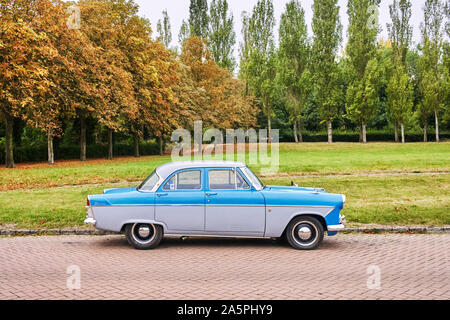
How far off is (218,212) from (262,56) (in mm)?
46939

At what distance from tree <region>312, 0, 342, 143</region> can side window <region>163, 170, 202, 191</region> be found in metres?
47.8

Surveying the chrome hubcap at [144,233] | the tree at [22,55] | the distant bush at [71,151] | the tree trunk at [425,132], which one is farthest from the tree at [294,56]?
the chrome hubcap at [144,233]

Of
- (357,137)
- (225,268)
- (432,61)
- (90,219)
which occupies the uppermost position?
(432,61)

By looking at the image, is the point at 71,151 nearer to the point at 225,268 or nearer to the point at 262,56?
the point at 262,56

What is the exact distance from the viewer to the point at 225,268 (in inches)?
273

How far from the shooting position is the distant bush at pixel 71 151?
34.5 metres

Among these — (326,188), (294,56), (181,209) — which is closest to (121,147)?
(294,56)

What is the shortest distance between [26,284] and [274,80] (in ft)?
163

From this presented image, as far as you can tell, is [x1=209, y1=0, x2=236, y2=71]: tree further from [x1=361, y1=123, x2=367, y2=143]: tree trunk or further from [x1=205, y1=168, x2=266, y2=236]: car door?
[x1=205, y1=168, x2=266, y2=236]: car door

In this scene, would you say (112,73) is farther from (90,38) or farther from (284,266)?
(284,266)

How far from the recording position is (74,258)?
771cm

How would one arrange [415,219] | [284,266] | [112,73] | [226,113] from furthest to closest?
[226,113]
[112,73]
[415,219]
[284,266]

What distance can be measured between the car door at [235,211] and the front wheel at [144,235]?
37.7 inches
